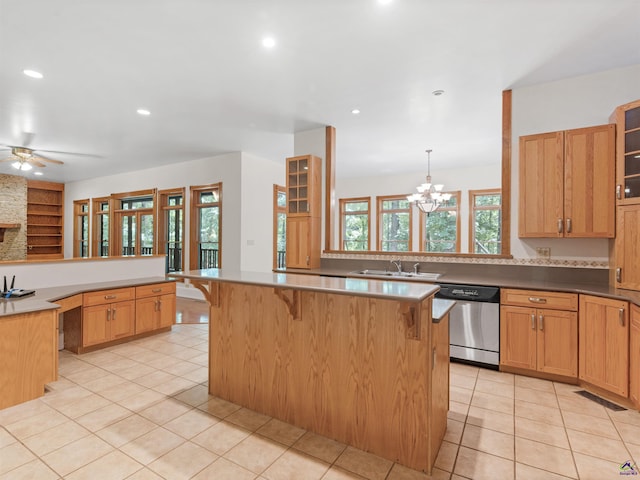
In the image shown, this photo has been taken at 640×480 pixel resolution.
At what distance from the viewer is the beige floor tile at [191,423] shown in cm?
220

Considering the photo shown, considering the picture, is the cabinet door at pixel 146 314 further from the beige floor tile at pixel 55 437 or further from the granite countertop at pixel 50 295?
the beige floor tile at pixel 55 437

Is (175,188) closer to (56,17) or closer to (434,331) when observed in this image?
(56,17)

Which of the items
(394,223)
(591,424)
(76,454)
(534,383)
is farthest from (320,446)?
(394,223)

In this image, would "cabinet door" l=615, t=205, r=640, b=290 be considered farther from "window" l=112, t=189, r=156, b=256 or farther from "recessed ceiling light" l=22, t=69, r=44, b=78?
"window" l=112, t=189, r=156, b=256

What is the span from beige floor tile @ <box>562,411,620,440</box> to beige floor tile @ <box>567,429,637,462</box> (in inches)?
2.5

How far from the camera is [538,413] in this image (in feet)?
8.05

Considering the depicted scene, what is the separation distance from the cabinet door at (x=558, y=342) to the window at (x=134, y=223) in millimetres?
7575

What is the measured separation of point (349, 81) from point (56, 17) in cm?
255

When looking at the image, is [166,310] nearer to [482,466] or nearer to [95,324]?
[95,324]

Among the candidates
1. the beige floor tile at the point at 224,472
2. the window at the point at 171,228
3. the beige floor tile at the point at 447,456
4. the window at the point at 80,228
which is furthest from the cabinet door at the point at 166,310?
the window at the point at 80,228

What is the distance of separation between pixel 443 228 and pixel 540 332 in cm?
557

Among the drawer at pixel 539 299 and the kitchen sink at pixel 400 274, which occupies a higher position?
the kitchen sink at pixel 400 274

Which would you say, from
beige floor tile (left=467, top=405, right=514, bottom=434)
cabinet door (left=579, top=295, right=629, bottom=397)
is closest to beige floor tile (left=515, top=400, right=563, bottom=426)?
beige floor tile (left=467, top=405, right=514, bottom=434)

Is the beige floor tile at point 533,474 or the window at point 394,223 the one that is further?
the window at point 394,223
